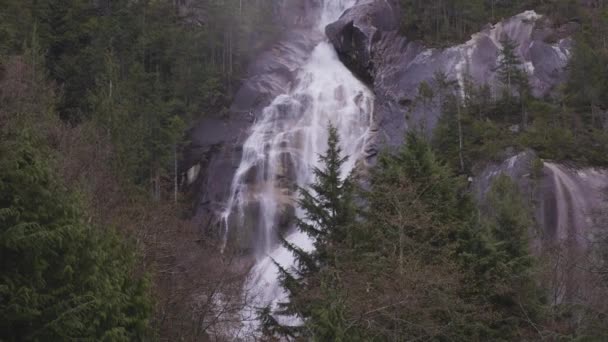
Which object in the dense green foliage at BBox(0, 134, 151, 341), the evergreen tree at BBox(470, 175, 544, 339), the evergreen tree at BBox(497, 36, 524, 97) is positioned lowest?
the evergreen tree at BBox(470, 175, 544, 339)

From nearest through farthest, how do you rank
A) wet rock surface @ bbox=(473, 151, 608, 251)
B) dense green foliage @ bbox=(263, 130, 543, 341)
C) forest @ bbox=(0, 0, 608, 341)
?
forest @ bbox=(0, 0, 608, 341)
dense green foliage @ bbox=(263, 130, 543, 341)
wet rock surface @ bbox=(473, 151, 608, 251)

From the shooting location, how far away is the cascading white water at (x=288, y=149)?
39.2 meters

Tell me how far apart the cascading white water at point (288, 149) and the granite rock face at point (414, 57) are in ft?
5.75

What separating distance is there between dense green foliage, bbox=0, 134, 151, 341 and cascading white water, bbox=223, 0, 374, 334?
22524 mm

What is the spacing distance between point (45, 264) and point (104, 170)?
46.7 feet

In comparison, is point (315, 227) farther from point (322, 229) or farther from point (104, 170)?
point (104, 170)

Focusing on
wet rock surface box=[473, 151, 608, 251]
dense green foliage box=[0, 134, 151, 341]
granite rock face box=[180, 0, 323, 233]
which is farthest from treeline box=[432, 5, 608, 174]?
dense green foliage box=[0, 134, 151, 341]

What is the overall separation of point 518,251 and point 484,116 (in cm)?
2540

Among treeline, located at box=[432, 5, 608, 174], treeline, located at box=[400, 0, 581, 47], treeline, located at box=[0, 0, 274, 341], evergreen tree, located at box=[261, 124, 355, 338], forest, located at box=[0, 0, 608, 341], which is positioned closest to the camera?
treeline, located at box=[0, 0, 274, 341]

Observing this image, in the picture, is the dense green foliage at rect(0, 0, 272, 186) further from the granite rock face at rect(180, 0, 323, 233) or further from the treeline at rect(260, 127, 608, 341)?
the treeline at rect(260, 127, 608, 341)

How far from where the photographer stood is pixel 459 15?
2184 inches

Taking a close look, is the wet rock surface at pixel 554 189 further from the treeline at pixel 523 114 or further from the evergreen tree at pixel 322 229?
the evergreen tree at pixel 322 229

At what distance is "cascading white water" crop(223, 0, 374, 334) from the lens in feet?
129

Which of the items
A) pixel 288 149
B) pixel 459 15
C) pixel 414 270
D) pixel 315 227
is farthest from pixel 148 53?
pixel 414 270
